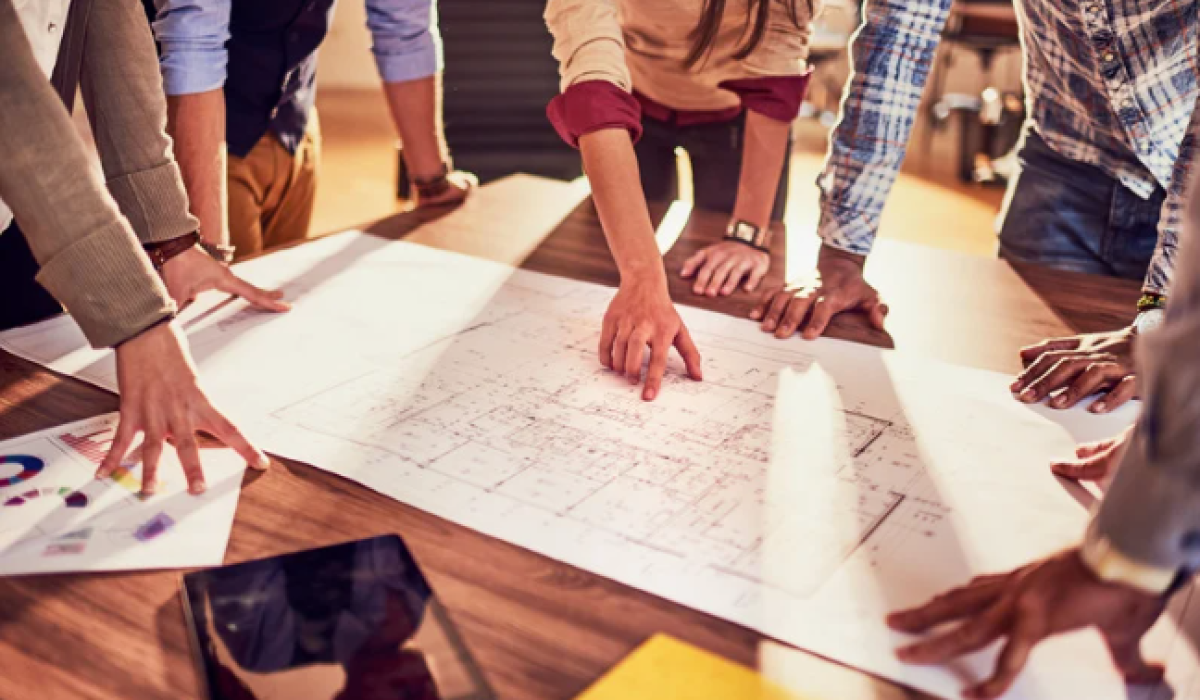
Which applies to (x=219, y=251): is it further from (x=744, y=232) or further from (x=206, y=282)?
(x=744, y=232)

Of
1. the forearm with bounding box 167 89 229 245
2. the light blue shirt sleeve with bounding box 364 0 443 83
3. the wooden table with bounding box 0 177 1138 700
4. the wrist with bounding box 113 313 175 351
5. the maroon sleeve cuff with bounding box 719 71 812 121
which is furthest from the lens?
the light blue shirt sleeve with bounding box 364 0 443 83

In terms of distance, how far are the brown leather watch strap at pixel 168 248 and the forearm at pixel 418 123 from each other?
54 centimetres

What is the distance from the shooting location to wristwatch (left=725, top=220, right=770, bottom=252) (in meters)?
1.39

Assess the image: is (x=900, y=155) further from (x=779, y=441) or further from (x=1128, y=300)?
(x=779, y=441)

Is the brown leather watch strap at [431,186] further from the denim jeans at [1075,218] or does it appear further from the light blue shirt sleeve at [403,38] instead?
the denim jeans at [1075,218]

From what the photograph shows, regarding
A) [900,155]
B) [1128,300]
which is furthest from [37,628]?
[1128,300]

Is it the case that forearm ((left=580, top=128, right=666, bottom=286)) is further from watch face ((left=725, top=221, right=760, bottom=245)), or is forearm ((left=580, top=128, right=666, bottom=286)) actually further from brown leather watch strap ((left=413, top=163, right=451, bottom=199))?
brown leather watch strap ((left=413, top=163, right=451, bottom=199))

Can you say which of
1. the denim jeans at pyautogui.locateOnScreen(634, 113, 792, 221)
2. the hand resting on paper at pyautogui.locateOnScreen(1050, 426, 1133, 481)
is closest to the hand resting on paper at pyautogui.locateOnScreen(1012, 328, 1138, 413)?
the hand resting on paper at pyautogui.locateOnScreen(1050, 426, 1133, 481)

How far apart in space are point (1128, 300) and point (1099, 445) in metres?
0.51

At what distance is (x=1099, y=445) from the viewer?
86 cm

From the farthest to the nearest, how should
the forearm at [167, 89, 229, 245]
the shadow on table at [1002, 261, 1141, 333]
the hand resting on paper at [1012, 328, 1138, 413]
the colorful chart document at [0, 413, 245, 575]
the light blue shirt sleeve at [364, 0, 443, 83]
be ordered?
the light blue shirt sleeve at [364, 0, 443, 83], the forearm at [167, 89, 229, 245], the shadow on table at [1002, 261, 1141, 333], the hand resting on paper at [1012, 328, 1138, 413], the colorful chart document at [0, 413, 245, 575]

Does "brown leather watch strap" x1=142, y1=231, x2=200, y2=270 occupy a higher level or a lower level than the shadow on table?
higher

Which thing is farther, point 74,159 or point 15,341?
point 15,341

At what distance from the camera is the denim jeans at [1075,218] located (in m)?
1.40
